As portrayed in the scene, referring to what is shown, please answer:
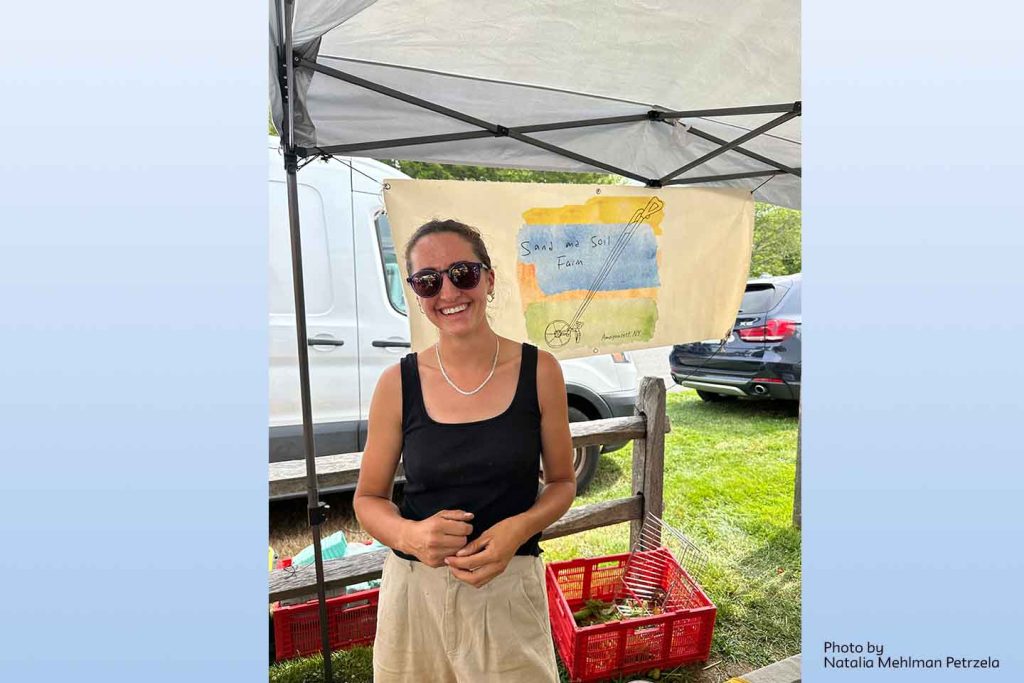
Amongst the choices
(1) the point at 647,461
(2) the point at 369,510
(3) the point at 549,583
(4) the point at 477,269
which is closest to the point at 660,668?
(3) the point at 549,583

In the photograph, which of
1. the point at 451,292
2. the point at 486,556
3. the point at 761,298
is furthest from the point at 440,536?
the point at 761,298

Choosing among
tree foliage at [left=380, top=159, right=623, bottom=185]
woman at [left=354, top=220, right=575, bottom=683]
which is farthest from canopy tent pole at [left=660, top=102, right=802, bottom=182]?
tree foliage at [left=380, top=159, right=623, bottom=185]

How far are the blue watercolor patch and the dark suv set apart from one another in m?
3.40

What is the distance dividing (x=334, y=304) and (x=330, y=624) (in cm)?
198


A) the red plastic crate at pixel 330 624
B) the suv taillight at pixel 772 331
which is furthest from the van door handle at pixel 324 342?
the suv taillight at pixel 772 331

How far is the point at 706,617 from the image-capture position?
3.05 metres

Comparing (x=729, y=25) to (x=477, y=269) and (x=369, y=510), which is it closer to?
(x=477, y=269)

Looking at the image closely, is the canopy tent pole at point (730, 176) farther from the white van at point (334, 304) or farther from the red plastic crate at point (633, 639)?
the red plastic crate at point (633, 639)

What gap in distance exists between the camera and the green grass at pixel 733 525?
329 cm

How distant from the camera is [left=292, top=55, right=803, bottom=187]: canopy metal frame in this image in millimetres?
2307

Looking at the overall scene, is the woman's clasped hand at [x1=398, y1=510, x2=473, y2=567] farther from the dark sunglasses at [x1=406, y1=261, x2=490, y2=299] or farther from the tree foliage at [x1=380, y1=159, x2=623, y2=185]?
the tree foliage at [x1=380, y1=159, x2=623, y2=185]

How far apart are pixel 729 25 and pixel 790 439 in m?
5.50

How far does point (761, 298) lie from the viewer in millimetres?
6945

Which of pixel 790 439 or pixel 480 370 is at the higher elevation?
pixel 480 370
